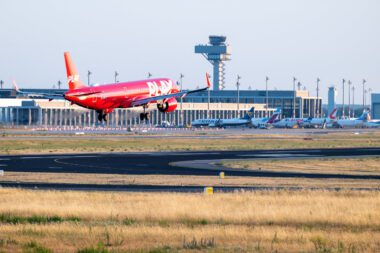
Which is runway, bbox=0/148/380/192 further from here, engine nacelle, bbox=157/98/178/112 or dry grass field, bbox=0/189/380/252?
dry grass field, bbox=0/189/380/252

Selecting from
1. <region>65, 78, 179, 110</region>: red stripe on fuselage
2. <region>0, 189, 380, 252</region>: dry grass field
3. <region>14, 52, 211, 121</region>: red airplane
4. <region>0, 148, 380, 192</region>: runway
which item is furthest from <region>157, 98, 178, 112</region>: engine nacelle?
<region>0, 189, 380, 252</region>: dry grass field

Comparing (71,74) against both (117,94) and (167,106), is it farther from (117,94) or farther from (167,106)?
(167,106)

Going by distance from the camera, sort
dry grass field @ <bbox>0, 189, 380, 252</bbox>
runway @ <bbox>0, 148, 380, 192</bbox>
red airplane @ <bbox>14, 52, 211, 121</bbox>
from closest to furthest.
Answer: dry grass field @ <bbox>0, 189, 380, 252</bbox> < runway @ <bbox>0, 148, 380, 192</bbox> < red airplane @ <bbox>14, 52, 211, 121</bbox>

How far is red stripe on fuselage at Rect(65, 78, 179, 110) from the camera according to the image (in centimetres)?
8062

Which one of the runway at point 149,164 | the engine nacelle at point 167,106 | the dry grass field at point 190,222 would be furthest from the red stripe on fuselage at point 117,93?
the dry grass field at point 190,222

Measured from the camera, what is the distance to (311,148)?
12031cm

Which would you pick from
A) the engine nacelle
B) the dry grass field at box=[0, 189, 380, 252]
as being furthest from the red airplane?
the dry grass field at box=[0, 189, 380, 252]

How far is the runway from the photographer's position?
199 ft

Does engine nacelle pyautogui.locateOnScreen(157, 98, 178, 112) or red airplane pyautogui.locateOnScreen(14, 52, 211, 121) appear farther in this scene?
engine nacelle pyautogui.locateOnScreen(157, 98, 178, 112)

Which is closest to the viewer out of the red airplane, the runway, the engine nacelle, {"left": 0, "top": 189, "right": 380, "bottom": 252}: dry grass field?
{"left": 0, "top": 189, "right": 380, "bottom": 252}: dry grass field

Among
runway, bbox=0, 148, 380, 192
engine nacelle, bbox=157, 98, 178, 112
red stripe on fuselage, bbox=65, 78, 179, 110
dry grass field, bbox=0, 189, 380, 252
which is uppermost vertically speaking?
red stripe on fuselage, bbox=65, 78, 179, 110

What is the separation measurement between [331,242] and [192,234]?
17.0 ft

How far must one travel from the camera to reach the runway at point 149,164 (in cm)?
6078

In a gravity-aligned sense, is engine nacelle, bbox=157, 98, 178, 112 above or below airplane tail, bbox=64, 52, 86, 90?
below
